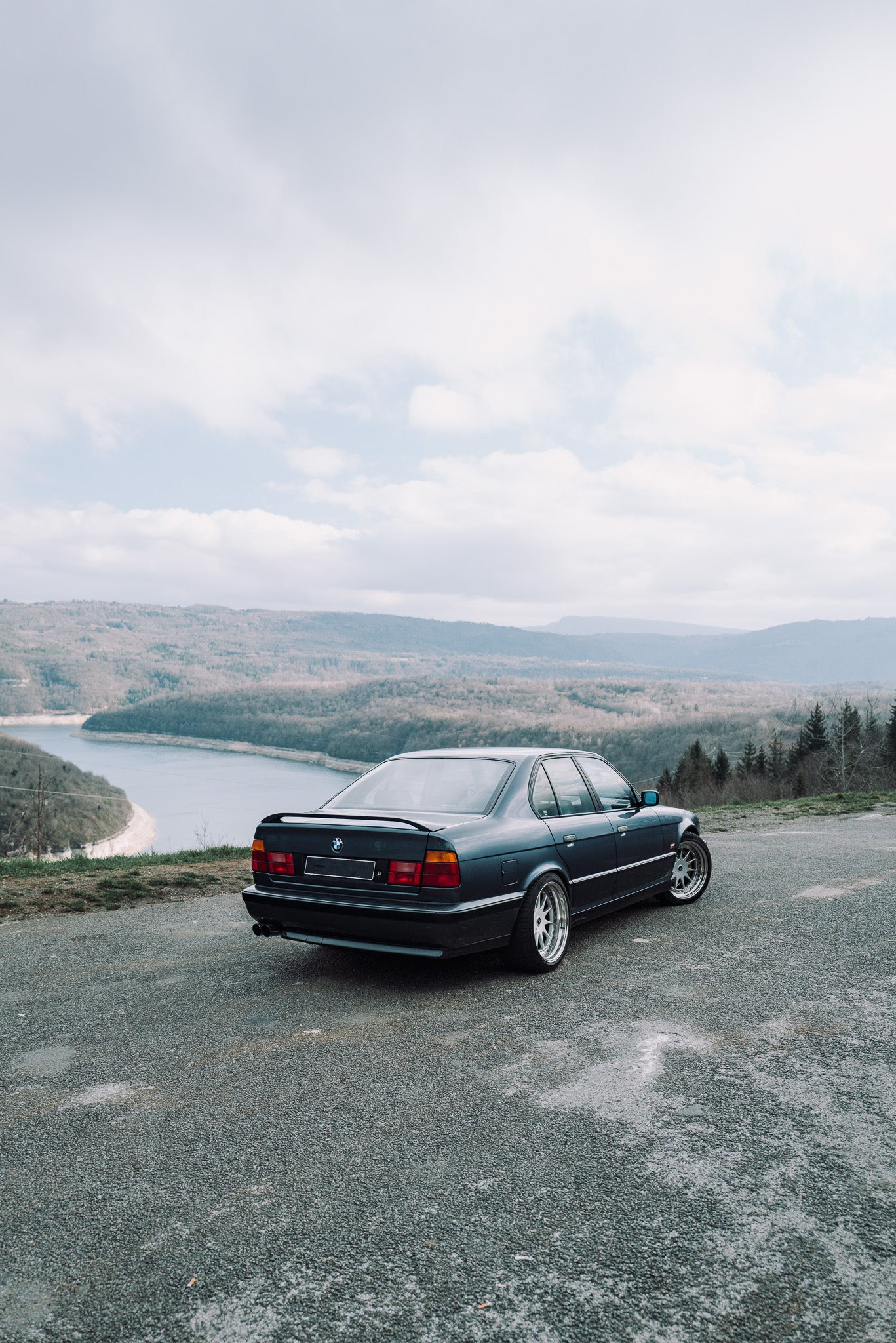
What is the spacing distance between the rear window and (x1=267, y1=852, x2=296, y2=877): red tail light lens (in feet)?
1.66

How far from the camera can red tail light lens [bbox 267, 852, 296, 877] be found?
5.10 m

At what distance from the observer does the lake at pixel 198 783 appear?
87.4m

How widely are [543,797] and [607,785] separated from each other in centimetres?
106

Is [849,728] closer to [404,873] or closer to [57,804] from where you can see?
[404,873]

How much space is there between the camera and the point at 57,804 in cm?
7606

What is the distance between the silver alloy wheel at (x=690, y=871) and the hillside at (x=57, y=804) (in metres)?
55.6

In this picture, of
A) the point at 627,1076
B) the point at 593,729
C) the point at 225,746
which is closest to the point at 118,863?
the point at 627,1076

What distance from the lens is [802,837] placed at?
12.1 metres

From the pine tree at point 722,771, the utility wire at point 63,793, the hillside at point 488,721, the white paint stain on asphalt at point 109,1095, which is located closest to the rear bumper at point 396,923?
the white paint stain on asphalt at point 109,1095

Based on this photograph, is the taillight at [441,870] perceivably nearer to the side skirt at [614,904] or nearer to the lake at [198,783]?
the side skirt at [614,904]

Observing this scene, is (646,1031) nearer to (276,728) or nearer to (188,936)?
(188,936)

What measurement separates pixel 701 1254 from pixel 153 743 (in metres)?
190

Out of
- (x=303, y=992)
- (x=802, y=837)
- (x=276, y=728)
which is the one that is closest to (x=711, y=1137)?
(x=303, y=992)

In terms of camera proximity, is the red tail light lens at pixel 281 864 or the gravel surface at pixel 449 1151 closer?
the gravel surface at pixel 449 1151
